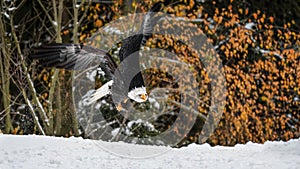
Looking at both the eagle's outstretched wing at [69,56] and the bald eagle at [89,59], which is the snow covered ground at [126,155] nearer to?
the bald eagle at [89,59]

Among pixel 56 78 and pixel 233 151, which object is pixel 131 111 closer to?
pixel 56 78

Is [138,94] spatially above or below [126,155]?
above

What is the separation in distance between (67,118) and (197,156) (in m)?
3.74

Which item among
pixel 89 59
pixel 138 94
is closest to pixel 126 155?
pixel 138 94

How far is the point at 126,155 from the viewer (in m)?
3.70

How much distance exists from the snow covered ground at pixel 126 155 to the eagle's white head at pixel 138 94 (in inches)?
15.4

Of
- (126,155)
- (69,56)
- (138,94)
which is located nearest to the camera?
(126,155)

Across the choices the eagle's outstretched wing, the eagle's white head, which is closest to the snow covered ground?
the eagle's white head

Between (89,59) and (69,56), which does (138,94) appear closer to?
(89,59)

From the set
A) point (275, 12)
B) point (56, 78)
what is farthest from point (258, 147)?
point (275, 12)

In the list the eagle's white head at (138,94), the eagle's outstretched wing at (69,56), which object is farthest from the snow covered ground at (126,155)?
the eagle's outstretched wing at (69,56)

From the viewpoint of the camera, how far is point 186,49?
8047mm

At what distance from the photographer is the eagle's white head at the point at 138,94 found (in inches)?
152

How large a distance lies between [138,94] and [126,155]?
19.4 inches
